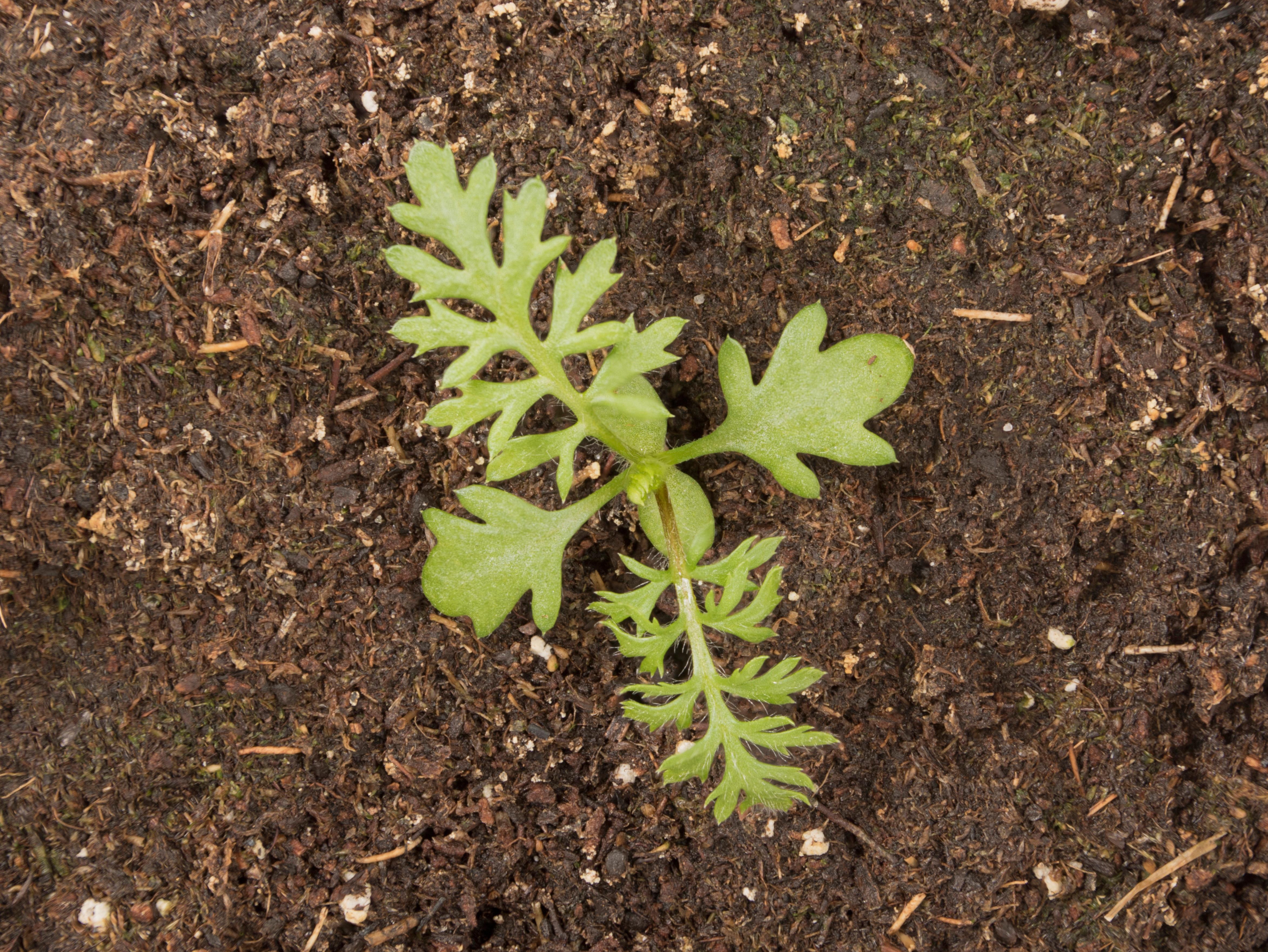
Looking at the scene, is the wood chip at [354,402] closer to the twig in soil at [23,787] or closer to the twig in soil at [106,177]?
the twig in soil at [106,177]

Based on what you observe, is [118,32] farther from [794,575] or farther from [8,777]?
[794,575]

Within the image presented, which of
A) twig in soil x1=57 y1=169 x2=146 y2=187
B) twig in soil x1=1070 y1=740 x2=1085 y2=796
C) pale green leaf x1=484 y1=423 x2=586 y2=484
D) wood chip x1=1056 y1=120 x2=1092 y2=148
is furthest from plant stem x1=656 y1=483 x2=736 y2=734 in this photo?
twig in soil x1=57 y1=169 x2=146 y2=187

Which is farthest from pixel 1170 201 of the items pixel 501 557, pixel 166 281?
pixel 166 281

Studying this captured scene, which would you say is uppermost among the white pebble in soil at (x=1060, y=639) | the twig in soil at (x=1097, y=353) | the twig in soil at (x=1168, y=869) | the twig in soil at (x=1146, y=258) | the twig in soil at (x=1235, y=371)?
the twig in soil at (x=1146, y=258)

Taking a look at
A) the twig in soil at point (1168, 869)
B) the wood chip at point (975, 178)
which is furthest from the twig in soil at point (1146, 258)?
the twig in soil at point (1168, 869)

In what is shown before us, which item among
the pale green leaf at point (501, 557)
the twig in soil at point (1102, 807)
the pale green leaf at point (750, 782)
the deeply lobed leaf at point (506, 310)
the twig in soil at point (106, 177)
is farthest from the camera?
the twig in soil at point (1102, 807)

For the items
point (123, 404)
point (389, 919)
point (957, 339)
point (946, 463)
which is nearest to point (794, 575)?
point (946, 463)
